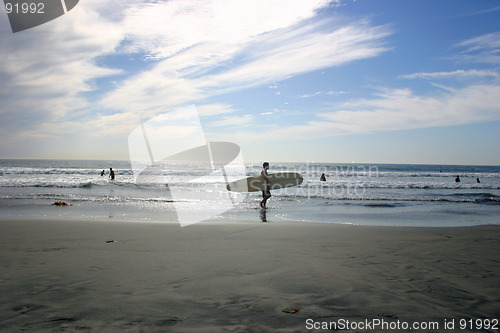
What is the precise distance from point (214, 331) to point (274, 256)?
2.62m

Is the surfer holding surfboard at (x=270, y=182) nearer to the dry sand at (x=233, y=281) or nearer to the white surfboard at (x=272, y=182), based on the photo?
the white surfboard at (x=272, y=182)

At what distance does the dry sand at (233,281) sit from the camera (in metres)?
2.90

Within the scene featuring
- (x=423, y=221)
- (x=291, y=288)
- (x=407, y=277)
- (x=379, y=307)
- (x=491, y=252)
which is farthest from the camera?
(x=423, y=221)

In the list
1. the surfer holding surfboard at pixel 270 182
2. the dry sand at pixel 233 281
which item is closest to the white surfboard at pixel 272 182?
the surfer holding surfboard at pixel 270 182

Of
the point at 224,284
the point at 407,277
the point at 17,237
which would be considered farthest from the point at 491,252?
the point at 17,237

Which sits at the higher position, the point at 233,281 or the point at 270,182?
the point at 270,182

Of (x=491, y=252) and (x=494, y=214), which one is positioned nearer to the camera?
(x=491, y=252)

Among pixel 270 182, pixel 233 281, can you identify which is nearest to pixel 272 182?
pixel 270 182

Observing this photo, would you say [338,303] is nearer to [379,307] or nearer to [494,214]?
[379,307]

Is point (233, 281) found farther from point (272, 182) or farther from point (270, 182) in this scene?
point (272, 182)

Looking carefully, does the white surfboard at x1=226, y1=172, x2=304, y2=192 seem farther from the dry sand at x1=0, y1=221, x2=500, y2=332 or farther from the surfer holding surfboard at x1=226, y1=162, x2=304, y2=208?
the dry sand at x1=0, y1=221, x2=500, y2=332

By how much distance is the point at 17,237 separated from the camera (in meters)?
6.50

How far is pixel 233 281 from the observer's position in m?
3.89

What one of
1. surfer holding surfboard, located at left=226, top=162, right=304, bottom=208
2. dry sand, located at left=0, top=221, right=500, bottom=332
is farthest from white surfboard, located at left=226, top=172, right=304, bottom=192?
dry sand, located at left=0, top=221, right=500, bottom=332
